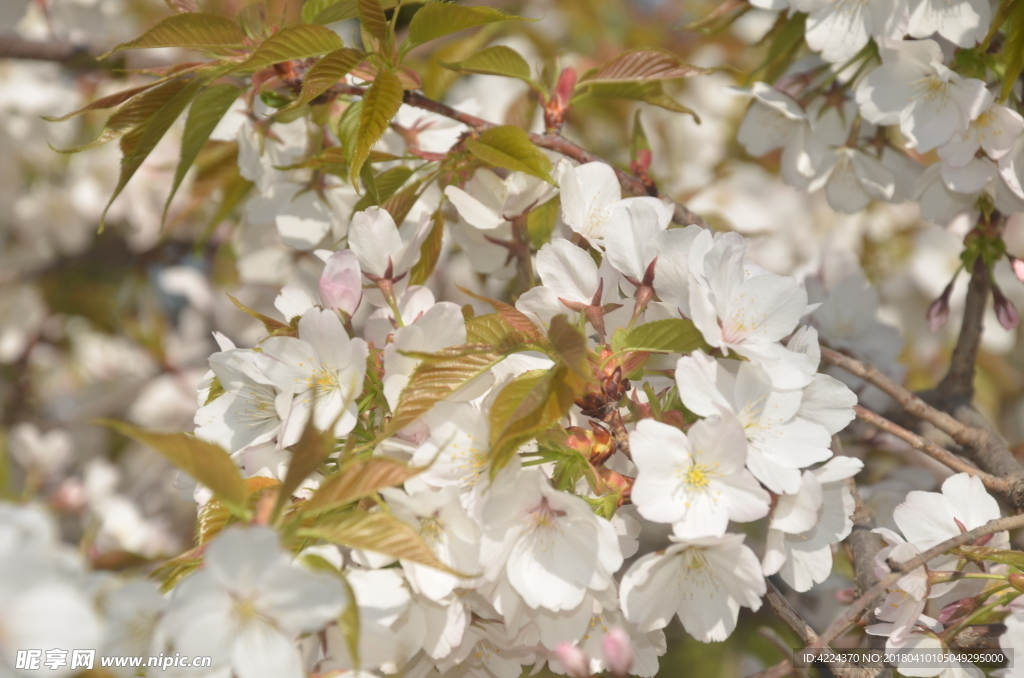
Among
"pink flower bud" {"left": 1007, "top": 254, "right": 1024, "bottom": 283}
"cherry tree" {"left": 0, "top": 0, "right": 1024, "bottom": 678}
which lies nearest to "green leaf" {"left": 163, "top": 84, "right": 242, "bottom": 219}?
"cherry tree" {"left": 0, "top": 0, "right": 1024, "bottom": 678}

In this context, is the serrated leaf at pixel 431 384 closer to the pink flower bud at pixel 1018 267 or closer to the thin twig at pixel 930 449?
the thin twig at pixel 930 449

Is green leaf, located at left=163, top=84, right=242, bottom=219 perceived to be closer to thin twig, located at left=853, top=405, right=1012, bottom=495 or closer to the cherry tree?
the cherry tree

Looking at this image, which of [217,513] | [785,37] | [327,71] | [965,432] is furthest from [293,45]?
[965,432]

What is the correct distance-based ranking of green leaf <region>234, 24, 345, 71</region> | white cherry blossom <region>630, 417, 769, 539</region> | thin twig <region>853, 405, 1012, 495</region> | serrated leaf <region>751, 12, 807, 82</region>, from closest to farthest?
white cherry blossom <region>630, 417, 769, 539</region>
green leaf <region>234, 24, 345, 71</region>
thin twig <region>853, 405, 1012, 495</region>
serrated leaf <region>751, 12, 807, 82</region>

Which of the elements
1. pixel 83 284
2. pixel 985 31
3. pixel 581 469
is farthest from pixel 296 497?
pixel 83 284

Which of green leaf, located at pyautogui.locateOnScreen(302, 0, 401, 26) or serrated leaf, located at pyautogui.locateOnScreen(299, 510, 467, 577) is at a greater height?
green leaf, located at pyautogui.locateOnScreen(302, 0, 401, 26)

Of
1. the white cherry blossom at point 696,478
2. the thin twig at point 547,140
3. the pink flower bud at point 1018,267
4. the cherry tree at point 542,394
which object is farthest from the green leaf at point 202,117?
the pink flower bud at point 1018,267
